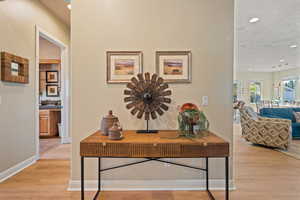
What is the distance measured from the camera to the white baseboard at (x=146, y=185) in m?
2.47

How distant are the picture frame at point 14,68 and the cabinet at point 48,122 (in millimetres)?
2208

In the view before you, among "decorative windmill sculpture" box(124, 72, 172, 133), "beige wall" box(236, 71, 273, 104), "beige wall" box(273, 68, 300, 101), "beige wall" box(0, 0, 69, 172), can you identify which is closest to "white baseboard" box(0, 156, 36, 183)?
"beige wall" box(0, 0, 69, 172)

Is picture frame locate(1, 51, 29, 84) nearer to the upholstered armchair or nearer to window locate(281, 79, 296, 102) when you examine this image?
the upholstered armchair

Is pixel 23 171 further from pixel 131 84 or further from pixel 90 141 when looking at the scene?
pixel 131 84

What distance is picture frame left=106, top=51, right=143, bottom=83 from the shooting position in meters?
2.49

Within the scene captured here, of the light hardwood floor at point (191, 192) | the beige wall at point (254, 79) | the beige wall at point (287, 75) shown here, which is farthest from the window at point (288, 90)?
the light hardwood floor at point (191, 192)

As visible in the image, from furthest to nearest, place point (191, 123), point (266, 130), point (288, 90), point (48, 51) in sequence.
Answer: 1. point (288, 90)
2. point (48, 51)
3. point (266, 130)
4. point (191, 123)

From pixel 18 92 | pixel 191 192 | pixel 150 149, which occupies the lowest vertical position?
pixel 191 192

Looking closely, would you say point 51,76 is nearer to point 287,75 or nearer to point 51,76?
point 51,76

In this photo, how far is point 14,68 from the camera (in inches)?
118

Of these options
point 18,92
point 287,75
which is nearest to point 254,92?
point 287,75

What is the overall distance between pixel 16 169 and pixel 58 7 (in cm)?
314

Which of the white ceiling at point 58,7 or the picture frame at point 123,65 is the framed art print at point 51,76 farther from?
the picture frame at point 123,65

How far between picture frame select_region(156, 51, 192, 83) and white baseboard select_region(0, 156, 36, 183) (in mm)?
2649
